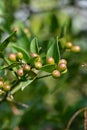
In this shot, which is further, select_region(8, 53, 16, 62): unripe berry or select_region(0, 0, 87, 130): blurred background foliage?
select_region(0, 0, 87, 130): blurred background foliage

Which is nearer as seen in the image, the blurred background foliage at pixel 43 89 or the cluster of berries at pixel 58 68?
the cluster of berries at pixel 58 68

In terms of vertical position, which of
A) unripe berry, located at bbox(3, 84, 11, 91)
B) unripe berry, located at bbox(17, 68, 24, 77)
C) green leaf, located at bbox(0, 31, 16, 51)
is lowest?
unripe berry, located at bbox(3, 84, 11, 91)

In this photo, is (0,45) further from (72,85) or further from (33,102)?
(72,85)

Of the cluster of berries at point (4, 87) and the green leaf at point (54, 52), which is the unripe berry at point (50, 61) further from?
the cluster of berries at point (4, 87)

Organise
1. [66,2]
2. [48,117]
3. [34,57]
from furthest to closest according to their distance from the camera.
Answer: [66,2] < [48,117] < [34,57]

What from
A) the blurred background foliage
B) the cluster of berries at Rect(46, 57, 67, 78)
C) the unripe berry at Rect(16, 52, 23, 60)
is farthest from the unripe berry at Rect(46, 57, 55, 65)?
the blurred background foliage

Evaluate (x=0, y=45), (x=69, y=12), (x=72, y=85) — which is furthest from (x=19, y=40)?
(x=69, y=12)

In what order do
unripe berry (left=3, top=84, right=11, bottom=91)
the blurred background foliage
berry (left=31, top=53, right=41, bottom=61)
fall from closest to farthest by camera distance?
berry (left=31, top=53, right=41, bottom=61)
unripe berry (left=3, top=84, right=11, bottom=91)
the blurred background foliage

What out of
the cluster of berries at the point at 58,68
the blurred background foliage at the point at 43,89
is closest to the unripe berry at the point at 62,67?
the cluster of berries at the point at 58,68

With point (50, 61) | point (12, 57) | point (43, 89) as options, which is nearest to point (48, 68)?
point (50, 61)

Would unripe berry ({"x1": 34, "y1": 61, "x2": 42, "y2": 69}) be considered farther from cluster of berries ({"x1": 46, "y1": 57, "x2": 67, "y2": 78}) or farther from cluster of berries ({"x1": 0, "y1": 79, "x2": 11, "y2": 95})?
cluster of berries ({"x1": 0, "y1": 79, "x2": 11, "y2": 95})

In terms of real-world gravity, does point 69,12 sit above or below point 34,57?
below
